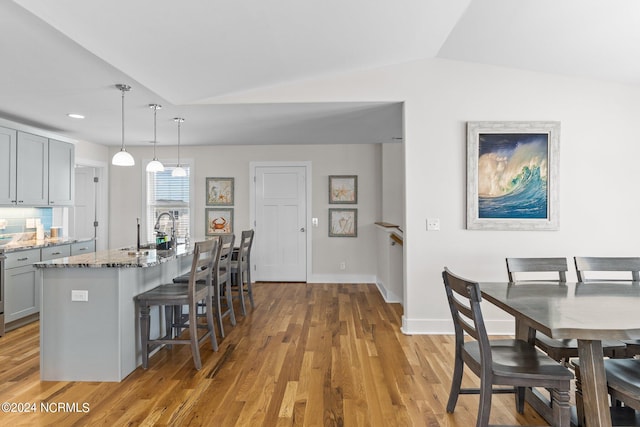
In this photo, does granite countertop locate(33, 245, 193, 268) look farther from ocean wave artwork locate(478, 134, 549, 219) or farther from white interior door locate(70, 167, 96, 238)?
white interior door locate(70, 167, 96, 238)

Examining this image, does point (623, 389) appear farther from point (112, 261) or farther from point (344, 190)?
point (344, 190)

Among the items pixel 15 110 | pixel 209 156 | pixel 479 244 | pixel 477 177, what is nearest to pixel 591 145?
pixel 477 177

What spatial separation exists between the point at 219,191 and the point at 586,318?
18.6 feet

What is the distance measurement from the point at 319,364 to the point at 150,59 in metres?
2.77

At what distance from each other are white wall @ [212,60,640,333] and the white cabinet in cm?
299

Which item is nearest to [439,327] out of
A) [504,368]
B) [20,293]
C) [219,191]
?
[504,368]

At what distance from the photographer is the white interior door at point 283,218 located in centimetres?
641

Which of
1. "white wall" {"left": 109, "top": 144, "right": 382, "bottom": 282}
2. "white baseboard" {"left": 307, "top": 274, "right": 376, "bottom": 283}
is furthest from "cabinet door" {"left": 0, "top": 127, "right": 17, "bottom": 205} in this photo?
"white baseboard" {"left": 307, "top": 274, "right": 376, "bottom": 283}

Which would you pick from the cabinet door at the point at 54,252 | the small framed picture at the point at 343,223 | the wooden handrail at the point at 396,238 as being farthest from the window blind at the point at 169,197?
the wooden handrail at the point at 396,238

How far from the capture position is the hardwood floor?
89.0 inches

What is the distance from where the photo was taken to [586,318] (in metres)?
1.68

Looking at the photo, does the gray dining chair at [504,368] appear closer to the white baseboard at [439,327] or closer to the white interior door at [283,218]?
the white baseboard at [439,327]

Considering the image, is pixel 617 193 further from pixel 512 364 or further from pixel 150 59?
pixel 150 59

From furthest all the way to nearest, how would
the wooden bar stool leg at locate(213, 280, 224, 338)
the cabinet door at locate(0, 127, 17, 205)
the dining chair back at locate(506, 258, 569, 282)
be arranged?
the cabinet door at locate(0, 127, 17, 205) → the wooden bar stool leg at locate(213, 280, 224, 338) → the dining chair back at locate(506, 258, 569, 282)
